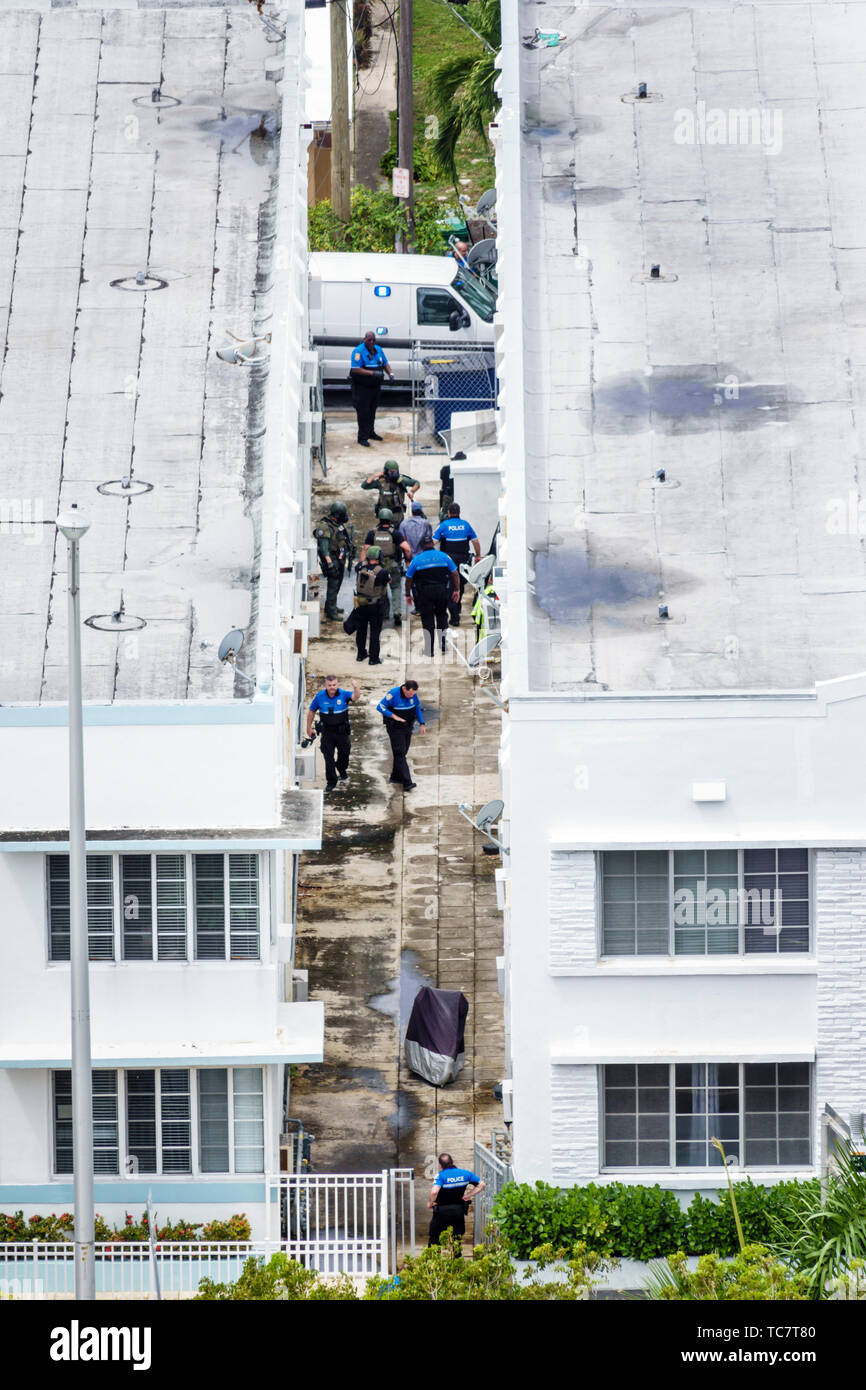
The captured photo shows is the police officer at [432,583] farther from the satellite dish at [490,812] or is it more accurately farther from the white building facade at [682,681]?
the satellite dish at [490,812]

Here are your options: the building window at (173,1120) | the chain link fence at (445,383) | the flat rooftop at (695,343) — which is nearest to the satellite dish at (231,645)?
the flat rooftop at (695,343)

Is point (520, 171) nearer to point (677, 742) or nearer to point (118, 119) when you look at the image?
point (118, 119)

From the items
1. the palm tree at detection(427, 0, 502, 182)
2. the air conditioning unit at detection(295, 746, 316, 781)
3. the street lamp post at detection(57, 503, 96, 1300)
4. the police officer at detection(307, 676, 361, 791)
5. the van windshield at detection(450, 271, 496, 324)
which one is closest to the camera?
the street lamp post at detection(57, 503, 96, 1300)

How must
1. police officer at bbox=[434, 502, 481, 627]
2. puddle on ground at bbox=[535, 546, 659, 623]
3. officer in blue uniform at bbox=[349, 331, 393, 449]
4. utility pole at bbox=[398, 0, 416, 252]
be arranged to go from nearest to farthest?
puddle on ground at bbox=[535, 546, 659, 623], police officer at bbox=[434, 502, 481, 627], officer in blue uniform at bbox=[349, 331, 393, 449], utility pole at bbox=[398, 0, 416, 252]

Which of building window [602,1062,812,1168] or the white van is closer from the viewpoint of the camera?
building window [602,1062,812,1168]

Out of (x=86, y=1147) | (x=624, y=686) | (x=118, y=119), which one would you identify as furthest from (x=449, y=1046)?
(x=118, y=119)

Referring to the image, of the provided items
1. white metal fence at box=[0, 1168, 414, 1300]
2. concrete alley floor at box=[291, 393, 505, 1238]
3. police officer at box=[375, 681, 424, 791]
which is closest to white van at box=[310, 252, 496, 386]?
concrete alley floor at box=[291, 393, 505, 1238]

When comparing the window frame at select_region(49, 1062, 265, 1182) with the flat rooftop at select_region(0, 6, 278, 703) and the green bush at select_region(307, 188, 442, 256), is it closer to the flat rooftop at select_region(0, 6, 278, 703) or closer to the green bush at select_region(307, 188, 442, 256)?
the flat rooftop at select_region(0, 6, 278, 703)
